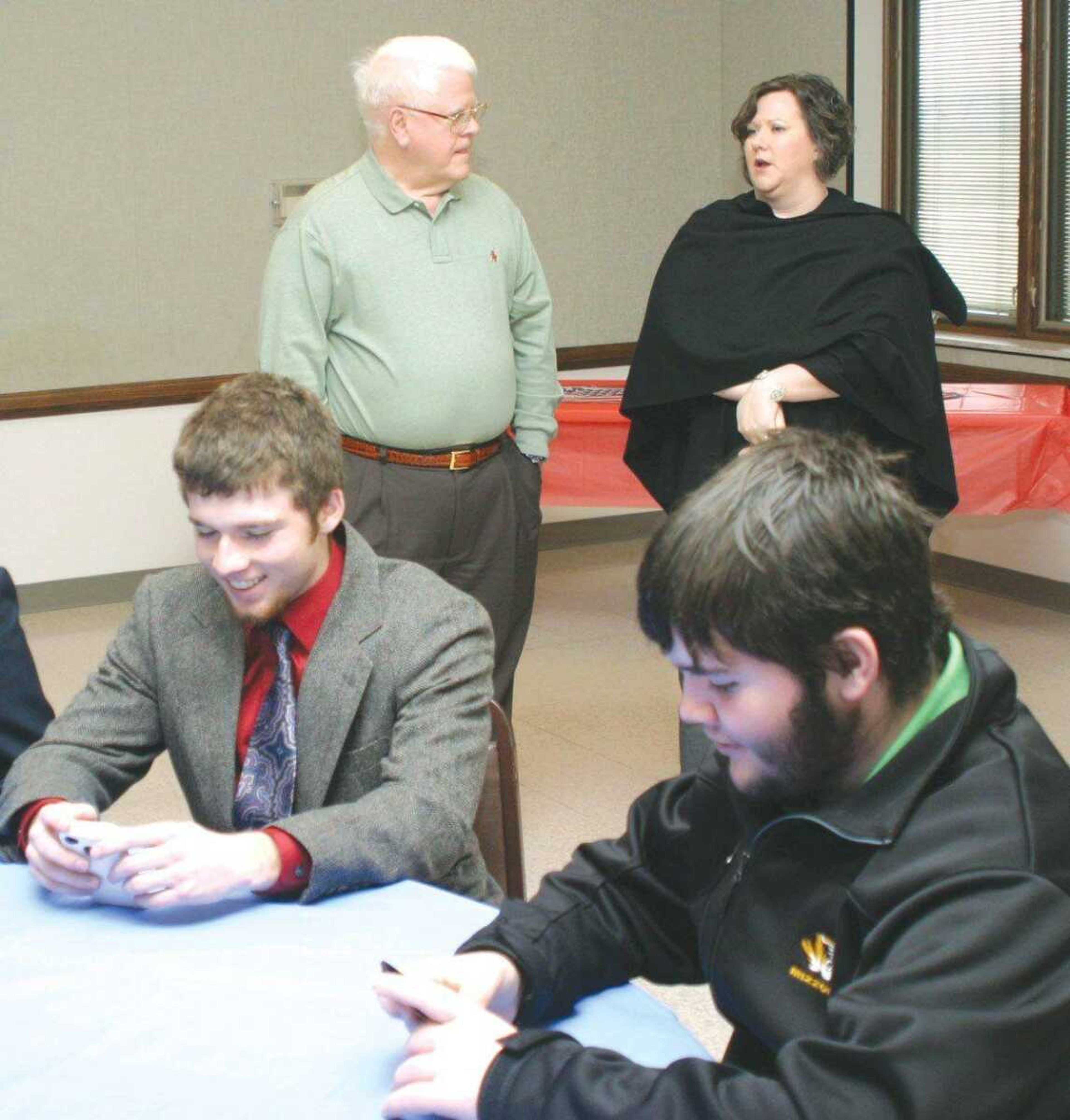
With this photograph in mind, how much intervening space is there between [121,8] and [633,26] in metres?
2.17

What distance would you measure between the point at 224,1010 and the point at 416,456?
2.11 metres

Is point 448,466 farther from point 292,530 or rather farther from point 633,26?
point 633,26

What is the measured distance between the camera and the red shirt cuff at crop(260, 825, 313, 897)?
5.34ft

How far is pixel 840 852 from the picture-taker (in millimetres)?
1236

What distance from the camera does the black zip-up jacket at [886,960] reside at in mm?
1082

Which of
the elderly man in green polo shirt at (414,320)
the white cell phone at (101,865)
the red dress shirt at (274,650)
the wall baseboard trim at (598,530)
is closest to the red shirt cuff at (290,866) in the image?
the white cell phone at (101,865)

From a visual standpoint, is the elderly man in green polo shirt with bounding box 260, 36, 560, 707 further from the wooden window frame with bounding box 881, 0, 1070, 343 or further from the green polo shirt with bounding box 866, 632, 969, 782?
the wooden window frame with bounding box 881, 0, 1070, 343

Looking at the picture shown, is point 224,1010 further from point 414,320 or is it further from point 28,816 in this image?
point 414,320

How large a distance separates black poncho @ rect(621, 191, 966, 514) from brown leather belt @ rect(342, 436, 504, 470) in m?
0.37

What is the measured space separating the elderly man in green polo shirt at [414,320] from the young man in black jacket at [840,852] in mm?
2131

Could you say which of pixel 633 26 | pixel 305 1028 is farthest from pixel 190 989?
Result: pixel 633 26

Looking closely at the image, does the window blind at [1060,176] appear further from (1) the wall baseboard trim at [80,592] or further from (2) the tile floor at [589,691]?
(1) the wall baseboard trim at [80,592]

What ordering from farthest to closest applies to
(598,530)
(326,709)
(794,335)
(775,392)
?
(598,530) < (794,335) < (775,392) < (326,709)

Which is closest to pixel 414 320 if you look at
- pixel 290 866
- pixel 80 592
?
pixel 290 866
